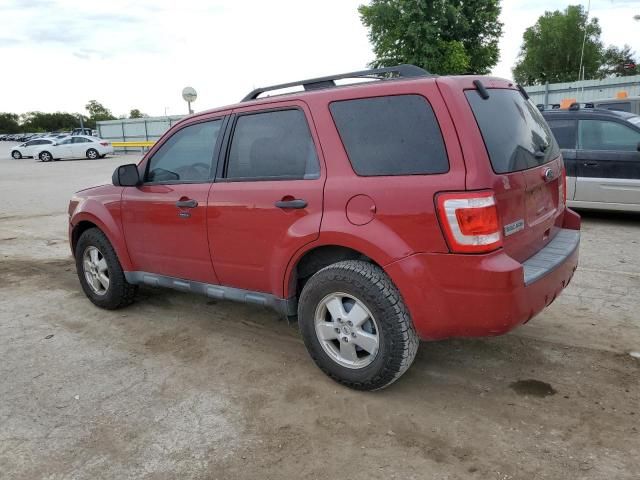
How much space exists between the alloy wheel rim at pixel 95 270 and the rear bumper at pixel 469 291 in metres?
2.99

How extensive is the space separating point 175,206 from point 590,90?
69.0ft

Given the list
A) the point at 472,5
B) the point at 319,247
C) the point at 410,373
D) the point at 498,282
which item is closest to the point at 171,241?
the point at 319,247

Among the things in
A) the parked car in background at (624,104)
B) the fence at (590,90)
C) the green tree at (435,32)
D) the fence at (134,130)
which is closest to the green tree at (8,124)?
the fence at (134,130)

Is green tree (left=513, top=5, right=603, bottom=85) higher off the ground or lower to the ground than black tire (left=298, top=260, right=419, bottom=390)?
higher

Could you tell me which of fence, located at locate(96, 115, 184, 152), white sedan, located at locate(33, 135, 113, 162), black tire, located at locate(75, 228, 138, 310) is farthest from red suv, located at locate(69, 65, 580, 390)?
fence, located at locate(96, 115, 184, 152)

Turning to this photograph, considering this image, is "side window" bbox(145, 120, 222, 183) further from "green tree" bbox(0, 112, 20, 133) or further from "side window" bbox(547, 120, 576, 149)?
"green tree" bbox(0, 112, 20, 133)

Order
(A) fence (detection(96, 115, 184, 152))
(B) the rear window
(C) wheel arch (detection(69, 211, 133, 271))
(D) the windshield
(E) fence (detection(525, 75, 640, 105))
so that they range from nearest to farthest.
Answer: (B) the rear window < (C) wheel arch (detection(69, 211, 133, 271)) < (D) the windshield < (E) fence (detection(525, 75, 640, 105)) < (A) fence (detection(96, 115, 184, 152))

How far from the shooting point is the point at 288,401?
3184 millimetres

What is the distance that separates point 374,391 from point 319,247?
3.08 ft

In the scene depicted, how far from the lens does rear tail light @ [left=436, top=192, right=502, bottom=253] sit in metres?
2.65

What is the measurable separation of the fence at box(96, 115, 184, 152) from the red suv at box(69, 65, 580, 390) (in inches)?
1220

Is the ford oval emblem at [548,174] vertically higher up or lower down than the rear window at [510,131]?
lower down

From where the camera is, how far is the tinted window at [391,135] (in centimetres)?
280

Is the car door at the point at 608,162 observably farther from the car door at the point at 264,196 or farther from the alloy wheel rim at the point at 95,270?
the alloy wheel rim at the point at 95,270
